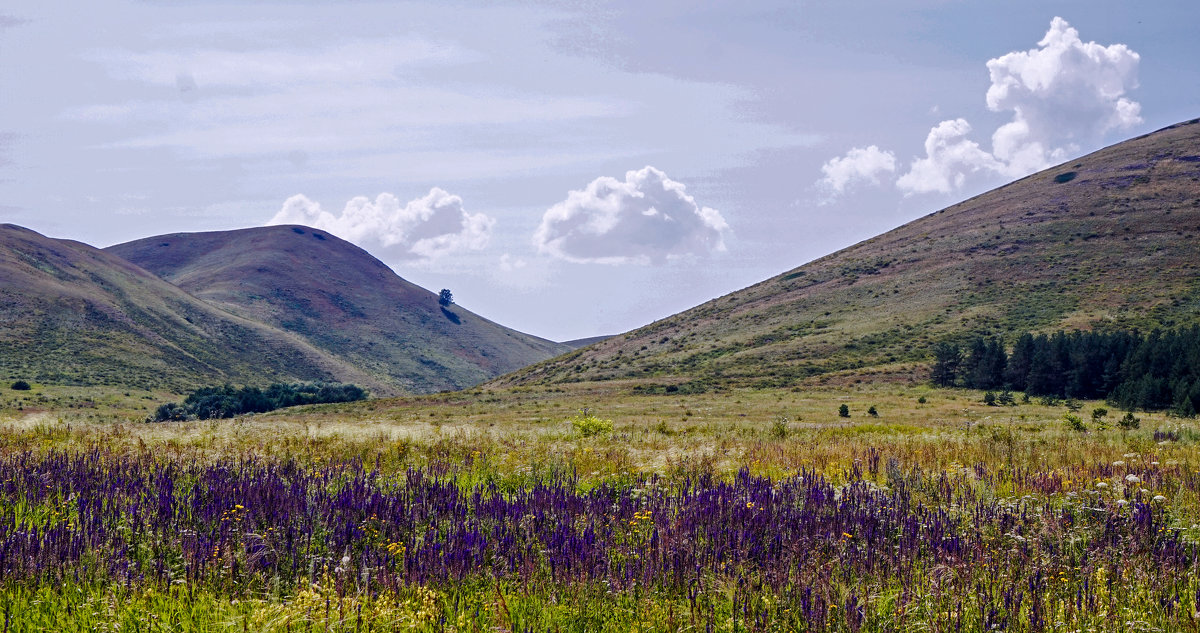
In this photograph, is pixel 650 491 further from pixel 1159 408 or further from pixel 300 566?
pixel 1159 408

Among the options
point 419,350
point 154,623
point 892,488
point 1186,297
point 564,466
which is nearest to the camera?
point 154,623

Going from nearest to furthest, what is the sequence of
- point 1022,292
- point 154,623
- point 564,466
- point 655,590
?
point 154,623, point 655,590, point 564,466, point 1022,292

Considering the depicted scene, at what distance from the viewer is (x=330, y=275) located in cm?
19775

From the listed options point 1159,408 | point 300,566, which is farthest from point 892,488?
point 1159,408

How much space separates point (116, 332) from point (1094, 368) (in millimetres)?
98985

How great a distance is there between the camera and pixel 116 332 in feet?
318

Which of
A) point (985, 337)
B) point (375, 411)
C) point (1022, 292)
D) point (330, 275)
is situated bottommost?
point (375, 411)

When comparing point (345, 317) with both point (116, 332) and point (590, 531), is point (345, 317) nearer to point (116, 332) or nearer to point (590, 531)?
point (116, 332)

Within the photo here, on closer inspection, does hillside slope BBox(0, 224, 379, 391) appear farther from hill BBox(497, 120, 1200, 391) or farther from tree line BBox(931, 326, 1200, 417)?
tree line BBox(931, 326, 1200, 417)

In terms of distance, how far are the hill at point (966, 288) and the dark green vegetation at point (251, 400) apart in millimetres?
21524

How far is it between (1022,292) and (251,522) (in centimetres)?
8608

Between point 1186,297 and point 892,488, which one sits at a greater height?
point 1186,297

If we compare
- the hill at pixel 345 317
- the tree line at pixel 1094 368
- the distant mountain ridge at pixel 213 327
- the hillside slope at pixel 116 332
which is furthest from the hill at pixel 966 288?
the hill at pixel 345 317

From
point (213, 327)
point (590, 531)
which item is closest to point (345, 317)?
point (213, 327)
